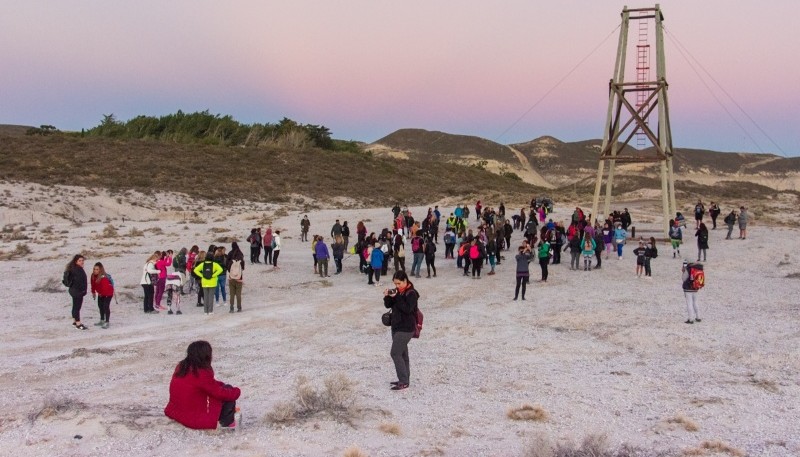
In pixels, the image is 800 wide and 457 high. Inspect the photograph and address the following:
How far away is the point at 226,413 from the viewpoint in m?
7.46

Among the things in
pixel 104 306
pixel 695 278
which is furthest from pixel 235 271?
pixel 695 278

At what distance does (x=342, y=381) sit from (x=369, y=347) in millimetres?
3784

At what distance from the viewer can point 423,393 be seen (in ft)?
30.5

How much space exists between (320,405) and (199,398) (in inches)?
61.8

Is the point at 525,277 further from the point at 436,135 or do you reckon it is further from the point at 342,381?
the point at 436,135

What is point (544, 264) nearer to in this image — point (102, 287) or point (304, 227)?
point (102, 287)

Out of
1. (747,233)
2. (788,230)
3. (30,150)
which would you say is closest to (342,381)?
(747,233)

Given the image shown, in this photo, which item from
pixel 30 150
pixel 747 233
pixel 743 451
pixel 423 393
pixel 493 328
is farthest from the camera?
pixel 30 150

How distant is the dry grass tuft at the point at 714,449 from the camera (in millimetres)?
7137

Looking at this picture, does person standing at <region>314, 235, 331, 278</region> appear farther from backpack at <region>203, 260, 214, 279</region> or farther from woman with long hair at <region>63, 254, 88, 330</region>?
woman with long hair at <region>63, 254, 88, 330</region>

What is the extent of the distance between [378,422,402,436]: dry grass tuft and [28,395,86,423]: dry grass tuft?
3557 mm

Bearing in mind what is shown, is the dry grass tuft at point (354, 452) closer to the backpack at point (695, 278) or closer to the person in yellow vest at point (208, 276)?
the backpack at point (695, 278)

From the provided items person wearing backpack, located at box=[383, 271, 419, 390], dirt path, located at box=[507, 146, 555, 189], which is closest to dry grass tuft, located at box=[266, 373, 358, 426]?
person wearing backpack, located at box=[383, 271, 419, 390]

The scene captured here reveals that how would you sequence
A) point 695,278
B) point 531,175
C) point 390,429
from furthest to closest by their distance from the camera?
point 531,175, point 695,278, point 390,429
